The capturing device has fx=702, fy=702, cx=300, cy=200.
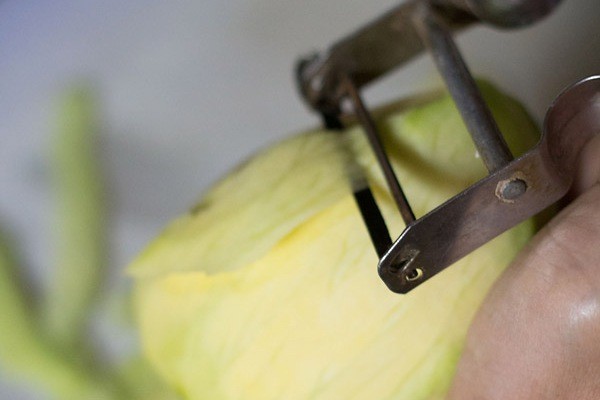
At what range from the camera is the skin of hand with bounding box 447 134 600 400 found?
44 cm

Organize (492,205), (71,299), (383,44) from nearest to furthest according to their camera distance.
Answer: (492,205)
(383,44)
(71,299)

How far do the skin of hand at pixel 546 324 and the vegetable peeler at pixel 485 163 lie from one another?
38 millimetres

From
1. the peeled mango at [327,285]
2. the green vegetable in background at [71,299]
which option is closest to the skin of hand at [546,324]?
the peeled mango at [327,285]

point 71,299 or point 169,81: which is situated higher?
point 169,81

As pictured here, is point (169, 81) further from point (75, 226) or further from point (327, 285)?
point (327, 285)

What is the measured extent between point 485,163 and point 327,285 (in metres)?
0.14

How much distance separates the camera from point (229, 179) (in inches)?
24.1

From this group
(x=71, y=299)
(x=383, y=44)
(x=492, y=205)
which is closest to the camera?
(x=492, y=205)

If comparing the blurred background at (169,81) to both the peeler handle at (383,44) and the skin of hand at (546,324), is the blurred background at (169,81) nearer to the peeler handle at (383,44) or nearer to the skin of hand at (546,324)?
the peeler handle at (383,44)

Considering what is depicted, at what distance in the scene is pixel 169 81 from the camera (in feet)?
2.68

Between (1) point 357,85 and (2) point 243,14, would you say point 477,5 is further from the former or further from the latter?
(2) point 243,14

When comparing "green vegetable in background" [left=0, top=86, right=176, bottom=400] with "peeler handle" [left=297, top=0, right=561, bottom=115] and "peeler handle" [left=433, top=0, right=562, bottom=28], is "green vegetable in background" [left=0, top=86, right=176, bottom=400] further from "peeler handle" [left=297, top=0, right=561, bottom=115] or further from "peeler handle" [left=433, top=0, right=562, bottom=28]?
"peeler handle" [left=433, top=0, right=562, bottom=28]

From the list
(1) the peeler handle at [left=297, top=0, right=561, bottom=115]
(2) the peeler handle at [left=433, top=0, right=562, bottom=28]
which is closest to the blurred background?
(1) the peeler handle at [left=297, top=0, right=561, bottom=115]

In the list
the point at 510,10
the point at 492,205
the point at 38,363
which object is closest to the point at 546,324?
the point at 492,205
